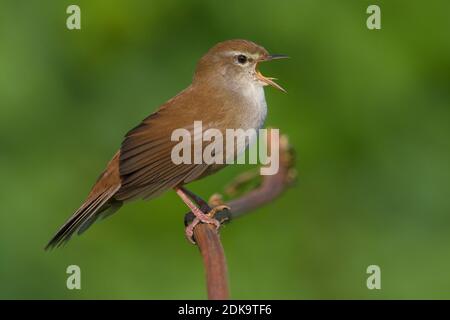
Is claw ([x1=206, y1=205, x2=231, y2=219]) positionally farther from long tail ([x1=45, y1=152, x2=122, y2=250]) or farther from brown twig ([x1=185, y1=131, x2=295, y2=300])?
long tail ([x1=45, y1=152, x2=122, y2=250])

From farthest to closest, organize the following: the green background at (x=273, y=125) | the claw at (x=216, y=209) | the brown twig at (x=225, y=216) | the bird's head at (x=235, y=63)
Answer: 1. the green background at (x=273, y=125)
2. the bird's head at (x=235, y=63)
3. the claw at (x=216, y=209)
4. the brown twig at (x=225, y=216)

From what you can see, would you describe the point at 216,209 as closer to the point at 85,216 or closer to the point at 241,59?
the point at 85,216

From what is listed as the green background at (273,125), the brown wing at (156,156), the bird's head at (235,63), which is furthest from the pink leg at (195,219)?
the green background at (273,125)

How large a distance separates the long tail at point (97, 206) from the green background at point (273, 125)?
79cm

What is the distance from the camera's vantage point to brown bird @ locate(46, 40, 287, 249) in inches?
170

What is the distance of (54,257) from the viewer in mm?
5184

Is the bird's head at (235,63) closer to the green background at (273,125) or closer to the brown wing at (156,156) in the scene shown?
the brown wing at (156,156)

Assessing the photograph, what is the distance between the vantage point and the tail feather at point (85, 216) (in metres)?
4.22

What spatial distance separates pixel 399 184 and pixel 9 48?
2442 mm

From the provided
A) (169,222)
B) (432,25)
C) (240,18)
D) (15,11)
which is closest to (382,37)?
(432,25)

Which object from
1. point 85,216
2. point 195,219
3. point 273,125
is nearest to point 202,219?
point 195,219

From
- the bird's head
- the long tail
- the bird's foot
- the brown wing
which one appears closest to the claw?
the bird's foot

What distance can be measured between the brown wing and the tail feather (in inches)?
4.3

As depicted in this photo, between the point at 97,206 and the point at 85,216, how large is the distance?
0.26 feet
